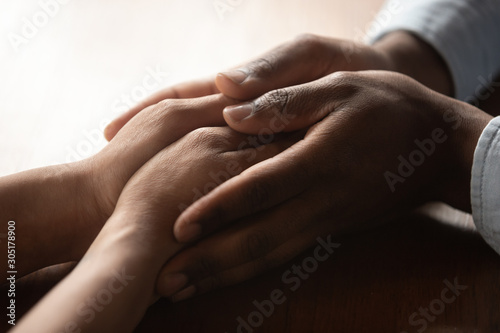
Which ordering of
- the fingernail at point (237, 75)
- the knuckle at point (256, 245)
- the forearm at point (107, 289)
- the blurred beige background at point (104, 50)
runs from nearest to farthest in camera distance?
the forearm at point (107, 289), the knuckle at point (256, 245), the fingernail at point (237, 75), the blurred beige background at point (104, 50)

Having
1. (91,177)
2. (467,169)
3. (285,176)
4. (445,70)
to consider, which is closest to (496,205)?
(467,169)

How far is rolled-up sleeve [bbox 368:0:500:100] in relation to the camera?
834 millimetres

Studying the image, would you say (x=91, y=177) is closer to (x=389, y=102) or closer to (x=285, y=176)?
(x=285, y=176)

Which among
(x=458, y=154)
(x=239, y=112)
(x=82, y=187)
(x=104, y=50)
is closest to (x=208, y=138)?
(x=239, y=112)

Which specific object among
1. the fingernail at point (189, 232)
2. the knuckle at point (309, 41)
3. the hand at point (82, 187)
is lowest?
the fingernail at point (189, 232)

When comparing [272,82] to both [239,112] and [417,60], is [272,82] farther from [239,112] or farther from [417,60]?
[417,60]

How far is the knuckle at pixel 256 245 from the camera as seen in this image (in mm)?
540

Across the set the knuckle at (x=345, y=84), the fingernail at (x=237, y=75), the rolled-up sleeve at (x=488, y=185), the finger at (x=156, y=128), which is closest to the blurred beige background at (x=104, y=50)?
the finger at (x=156, y=128)

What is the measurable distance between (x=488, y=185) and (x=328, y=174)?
17 centimetres

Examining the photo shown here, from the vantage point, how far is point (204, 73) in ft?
3.06

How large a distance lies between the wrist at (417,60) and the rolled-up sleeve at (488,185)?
23 centimetres

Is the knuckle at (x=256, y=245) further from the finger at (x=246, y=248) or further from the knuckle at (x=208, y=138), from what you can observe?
the knuckle at (x=208, y=138)

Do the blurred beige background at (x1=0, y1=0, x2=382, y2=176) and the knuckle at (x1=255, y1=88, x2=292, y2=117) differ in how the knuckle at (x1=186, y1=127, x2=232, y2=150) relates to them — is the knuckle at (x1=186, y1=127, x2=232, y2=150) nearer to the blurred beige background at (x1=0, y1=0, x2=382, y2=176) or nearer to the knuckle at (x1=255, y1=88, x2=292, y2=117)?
the knuckle at (x1=255, y1=88, x2=292, y2=117)

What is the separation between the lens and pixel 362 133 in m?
0.60
